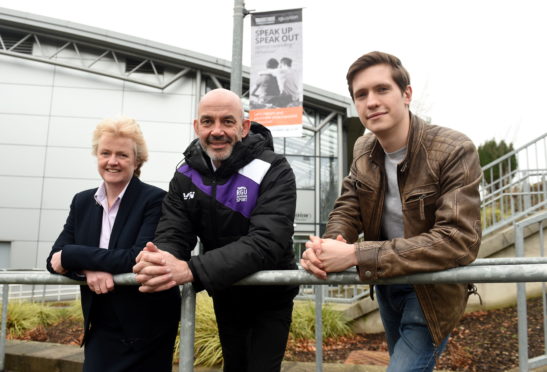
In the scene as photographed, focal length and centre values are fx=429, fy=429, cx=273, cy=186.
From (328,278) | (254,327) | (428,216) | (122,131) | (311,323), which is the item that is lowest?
(311,323)

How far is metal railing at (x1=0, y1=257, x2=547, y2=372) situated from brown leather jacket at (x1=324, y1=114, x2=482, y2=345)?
0.05m

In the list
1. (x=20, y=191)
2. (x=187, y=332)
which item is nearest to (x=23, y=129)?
(x=20, y=191)

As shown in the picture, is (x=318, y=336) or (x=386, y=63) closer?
(x=386, y=63)

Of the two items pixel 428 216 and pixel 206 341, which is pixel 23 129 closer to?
pixel 206 341

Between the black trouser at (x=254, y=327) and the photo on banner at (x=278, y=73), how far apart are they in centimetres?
310

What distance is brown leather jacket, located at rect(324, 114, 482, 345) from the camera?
1552 mm

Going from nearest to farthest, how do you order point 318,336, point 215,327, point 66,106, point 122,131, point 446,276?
point 446,276 < point 122,131 < point 318,336 < point 215,327 < point 66,106

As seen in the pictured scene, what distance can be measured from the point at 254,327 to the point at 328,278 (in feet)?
2.11

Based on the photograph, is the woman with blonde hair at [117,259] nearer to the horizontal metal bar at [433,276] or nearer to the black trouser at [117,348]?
the black trouser at [117,348]

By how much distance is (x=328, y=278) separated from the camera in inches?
65.1

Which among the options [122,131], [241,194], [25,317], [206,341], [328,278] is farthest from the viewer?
[25,317]

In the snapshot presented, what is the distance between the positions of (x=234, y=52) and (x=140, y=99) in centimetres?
942

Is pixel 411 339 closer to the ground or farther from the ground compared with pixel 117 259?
closer to the ground

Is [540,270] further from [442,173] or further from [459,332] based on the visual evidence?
[459,332]
